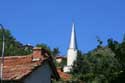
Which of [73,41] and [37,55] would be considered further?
[73,41]

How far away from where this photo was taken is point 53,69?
36.7 metres

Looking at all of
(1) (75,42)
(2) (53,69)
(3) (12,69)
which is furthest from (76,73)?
(1) (75,42)

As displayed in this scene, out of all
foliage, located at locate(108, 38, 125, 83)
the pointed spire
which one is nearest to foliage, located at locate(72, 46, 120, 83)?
foliage, located at locate(108, 38, 125, 83)

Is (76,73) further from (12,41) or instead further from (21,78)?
(12,41)

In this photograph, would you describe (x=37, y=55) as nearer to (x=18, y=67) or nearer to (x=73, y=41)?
(x=18, y=67)

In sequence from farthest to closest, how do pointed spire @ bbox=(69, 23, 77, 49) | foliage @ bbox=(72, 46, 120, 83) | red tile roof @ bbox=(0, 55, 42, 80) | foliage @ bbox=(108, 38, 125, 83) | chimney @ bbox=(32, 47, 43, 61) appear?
pointed spire @ bbox=(69, 23, 77, 49), foliage @ bbox=(72, 46, 120, 83), foliage @ bbox=(108, 38, 125, 83), chimney @ bbox=(32, 47, 43, 61), red tile roof @ bbox=(0, 55, 42, 80)

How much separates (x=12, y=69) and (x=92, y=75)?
1174cm

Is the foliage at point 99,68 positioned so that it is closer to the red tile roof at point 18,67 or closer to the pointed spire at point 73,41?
the red tile roof at point 18,67

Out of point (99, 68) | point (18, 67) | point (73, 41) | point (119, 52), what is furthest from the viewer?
point (73, 41)

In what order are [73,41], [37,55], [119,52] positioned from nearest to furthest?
[37,55], [119,52], [73,41]

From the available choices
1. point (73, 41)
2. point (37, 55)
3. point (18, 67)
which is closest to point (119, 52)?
point (37, 55)

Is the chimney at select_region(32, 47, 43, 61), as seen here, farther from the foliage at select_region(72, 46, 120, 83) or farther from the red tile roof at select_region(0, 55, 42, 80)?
the foliage at select_region(72, 46, 120, 83)

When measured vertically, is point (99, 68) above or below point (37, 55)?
below

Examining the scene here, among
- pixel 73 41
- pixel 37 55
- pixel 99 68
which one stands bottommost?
pixel 99 68
